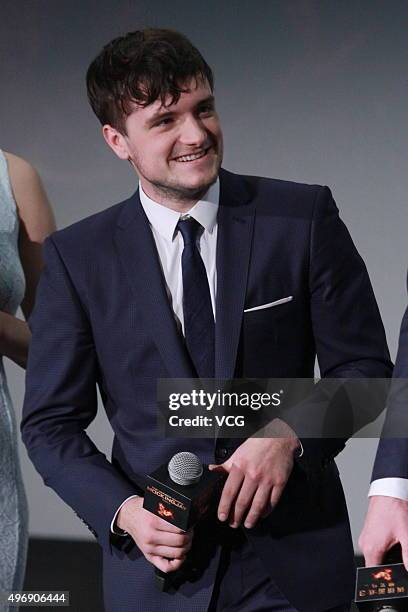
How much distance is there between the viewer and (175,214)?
186cm

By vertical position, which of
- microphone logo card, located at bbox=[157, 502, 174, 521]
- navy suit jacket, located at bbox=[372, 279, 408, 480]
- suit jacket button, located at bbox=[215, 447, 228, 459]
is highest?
navy suit jacket, located at bbox=[372, 279, 408, 480]

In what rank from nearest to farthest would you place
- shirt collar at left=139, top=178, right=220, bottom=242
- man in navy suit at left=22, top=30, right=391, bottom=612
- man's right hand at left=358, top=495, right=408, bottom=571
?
man's right hand at left=358, top=495, right=408, bottom=571 < man in navy suit at left=22, top=30, right=391, bottom=612 < shirt collar at left=139, top=178, right=220, bottom=242

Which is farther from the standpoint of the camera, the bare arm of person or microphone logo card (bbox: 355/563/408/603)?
the bare arm of person

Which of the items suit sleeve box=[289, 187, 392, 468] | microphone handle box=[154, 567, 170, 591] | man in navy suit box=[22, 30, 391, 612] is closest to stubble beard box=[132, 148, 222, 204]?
man in navy suit box=[22, 30, 391, 612]

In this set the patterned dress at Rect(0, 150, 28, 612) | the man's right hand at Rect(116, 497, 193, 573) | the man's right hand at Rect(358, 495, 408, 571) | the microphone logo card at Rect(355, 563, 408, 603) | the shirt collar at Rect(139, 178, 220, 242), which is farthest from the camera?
the patterned dress at Rect(0, 150, 28, 612)

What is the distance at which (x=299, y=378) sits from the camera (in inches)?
71.3

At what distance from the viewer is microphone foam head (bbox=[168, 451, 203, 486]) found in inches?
62.9

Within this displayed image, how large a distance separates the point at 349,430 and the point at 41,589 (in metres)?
1.39

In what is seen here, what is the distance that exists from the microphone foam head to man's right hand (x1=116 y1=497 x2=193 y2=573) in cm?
10

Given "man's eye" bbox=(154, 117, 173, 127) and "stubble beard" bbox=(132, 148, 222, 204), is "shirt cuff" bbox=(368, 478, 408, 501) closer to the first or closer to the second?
"stubble beard" bbox=(132, 148, 222, 204)

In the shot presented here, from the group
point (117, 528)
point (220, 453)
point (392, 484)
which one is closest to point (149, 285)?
point (220, 453)

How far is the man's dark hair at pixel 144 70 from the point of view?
5.76ft

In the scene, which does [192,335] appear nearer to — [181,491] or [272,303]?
[272,303]

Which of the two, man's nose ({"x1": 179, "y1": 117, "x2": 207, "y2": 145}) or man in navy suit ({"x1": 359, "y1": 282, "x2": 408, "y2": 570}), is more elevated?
man's nose ({"x1": 179, "y1": 117, "x2": 207, "y2": 145})
